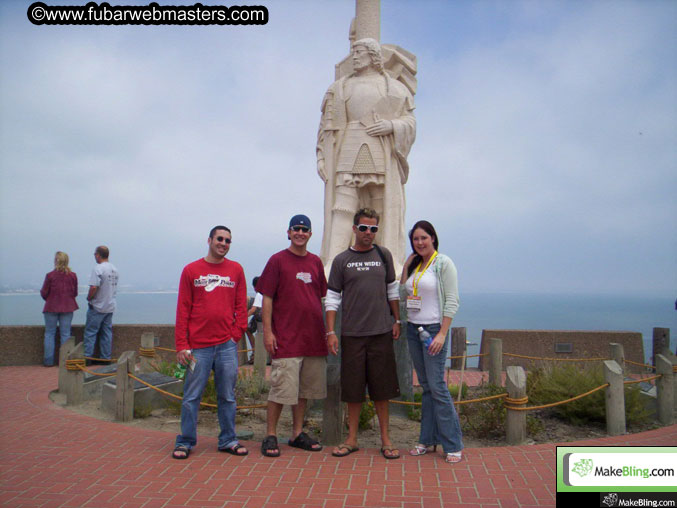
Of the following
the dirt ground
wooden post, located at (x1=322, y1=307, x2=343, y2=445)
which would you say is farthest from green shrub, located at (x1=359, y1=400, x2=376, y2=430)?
wooden post, located at (x1=322, y1=307, x2=343, y2=445)

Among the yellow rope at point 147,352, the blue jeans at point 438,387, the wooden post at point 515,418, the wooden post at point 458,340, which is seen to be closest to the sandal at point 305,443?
the blue jeans at point 438,387

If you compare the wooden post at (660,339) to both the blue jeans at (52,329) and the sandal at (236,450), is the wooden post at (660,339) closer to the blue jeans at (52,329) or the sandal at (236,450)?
the sandal at (236,450)

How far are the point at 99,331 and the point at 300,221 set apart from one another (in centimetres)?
697

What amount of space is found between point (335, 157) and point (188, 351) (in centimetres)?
414

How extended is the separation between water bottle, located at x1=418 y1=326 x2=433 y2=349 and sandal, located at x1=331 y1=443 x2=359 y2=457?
1.20m

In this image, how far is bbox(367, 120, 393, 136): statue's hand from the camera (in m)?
7.42

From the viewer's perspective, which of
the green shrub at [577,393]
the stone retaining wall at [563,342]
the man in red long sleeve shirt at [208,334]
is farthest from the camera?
the stone retaining wall at [563,342]

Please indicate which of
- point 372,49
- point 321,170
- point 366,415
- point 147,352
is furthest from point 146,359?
point 372,49

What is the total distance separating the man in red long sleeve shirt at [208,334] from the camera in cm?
469

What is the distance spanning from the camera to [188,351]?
4.65 metres

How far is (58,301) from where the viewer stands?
32.4 ft

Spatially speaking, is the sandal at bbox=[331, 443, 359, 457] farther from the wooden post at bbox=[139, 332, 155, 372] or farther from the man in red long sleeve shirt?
the wooden post at bbox=[139, 332, 155, 372]

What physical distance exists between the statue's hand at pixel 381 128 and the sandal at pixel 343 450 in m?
4.46

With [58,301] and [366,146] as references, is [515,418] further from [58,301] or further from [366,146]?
[58,301]
